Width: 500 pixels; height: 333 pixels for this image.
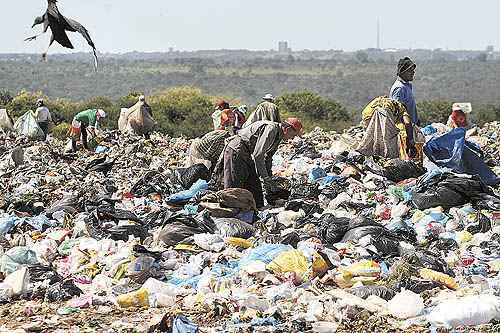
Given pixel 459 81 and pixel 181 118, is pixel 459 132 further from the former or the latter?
pixel 459 81

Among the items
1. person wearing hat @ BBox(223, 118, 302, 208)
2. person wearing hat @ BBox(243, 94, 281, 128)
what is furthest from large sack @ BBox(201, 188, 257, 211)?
person wearing hat @ BBox(243, 94, 281, 128)

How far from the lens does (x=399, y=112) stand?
33.0 ft

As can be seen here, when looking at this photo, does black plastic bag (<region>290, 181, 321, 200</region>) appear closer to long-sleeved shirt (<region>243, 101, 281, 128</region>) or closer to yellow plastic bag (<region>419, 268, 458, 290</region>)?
long-sleeved shirt (<region>243, 101, 281, 128</region>)

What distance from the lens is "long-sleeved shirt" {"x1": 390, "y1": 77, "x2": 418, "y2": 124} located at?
32.9ft

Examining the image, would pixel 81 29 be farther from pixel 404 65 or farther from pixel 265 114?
pixel 265 114

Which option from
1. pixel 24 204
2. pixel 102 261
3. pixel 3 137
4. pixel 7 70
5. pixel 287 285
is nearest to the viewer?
pixel 287 285

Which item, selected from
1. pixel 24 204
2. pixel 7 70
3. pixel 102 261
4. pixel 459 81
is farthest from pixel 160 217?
pixel 7 70

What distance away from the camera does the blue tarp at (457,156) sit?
9027mm

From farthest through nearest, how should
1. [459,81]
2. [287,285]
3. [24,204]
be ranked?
[459,81] → [24,204] → [287,285]

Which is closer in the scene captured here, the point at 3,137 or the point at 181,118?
the point at 3,137

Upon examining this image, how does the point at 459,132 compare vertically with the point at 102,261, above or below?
above

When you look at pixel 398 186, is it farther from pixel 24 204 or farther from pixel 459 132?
pixel 24 204

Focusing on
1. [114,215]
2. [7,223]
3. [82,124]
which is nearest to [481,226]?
[114,215]

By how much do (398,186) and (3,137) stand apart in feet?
37.7
